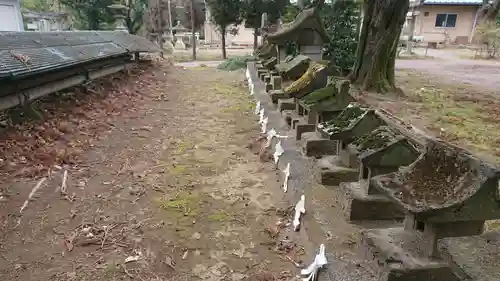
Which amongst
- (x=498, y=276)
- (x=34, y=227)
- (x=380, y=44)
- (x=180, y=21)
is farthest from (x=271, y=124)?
(x=180, y=21)

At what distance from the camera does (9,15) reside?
1783 centimetres

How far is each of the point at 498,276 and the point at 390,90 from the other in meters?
9.25

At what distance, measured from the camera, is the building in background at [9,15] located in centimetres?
1759

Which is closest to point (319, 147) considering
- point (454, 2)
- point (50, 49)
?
point (50, 49)

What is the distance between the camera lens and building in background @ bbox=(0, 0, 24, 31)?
57.7 ft

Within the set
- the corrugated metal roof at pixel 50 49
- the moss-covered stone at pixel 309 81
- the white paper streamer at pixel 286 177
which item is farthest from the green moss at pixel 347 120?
the corrugated metal roof at pixel 50 49

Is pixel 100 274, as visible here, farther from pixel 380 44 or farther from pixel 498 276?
pixel 380 44

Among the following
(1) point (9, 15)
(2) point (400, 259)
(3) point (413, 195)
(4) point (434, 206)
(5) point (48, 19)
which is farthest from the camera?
(5) point (48, 19)

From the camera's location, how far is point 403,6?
1016 cm

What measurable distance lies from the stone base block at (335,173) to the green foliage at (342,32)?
1048cm

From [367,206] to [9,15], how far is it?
2028 cm

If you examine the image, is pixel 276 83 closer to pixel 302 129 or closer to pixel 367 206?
pixel 302 129

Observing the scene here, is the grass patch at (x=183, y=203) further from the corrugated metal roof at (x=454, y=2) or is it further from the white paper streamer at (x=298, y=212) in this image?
the corrugated metal roof at (x=454, y=2)

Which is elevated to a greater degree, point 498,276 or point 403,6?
point 403,6
